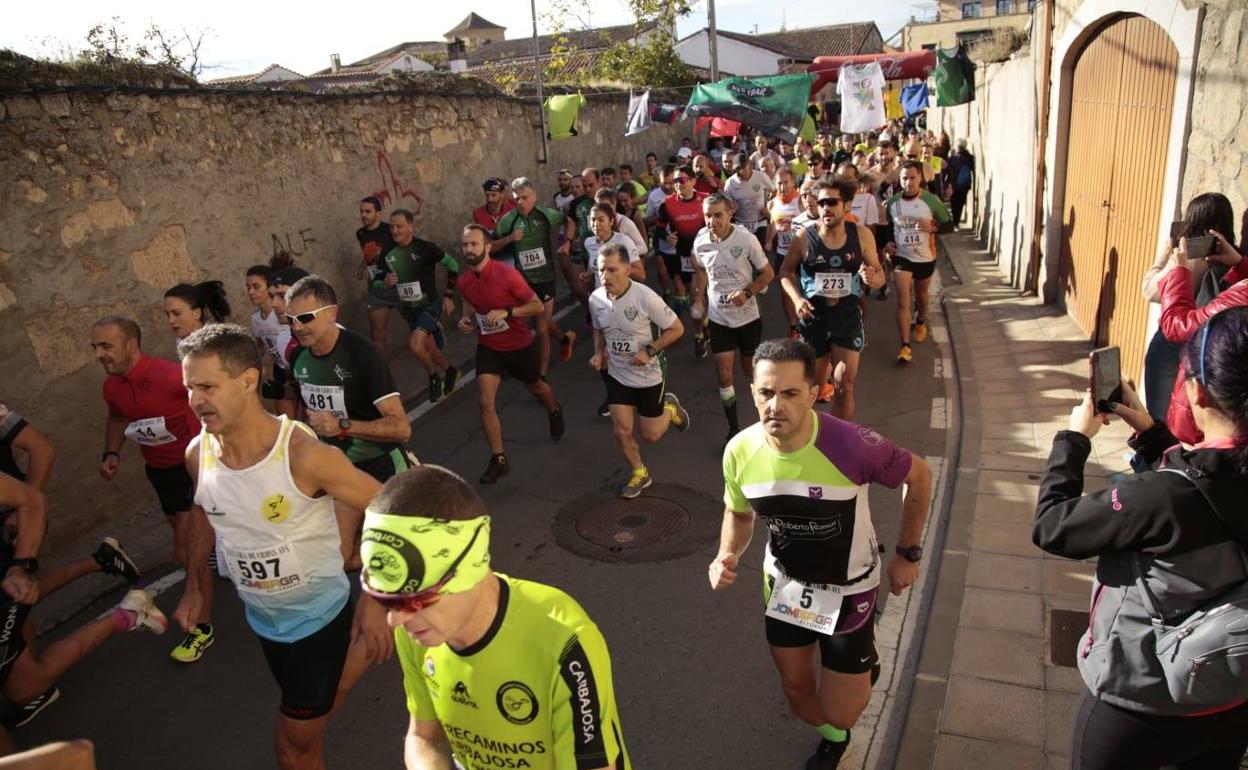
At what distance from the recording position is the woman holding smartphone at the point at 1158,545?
2.10 metres

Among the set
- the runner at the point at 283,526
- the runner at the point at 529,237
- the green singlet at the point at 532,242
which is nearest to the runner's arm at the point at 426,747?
the runner at the point at 283,526

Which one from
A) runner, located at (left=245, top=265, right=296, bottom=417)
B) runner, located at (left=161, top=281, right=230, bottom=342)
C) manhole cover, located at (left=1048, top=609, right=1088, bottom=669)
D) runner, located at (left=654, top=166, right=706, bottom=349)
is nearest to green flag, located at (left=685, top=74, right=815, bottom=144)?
runner, located at (left=654, top=166, right=706, bottom=349)

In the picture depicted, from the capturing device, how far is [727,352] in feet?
24.0

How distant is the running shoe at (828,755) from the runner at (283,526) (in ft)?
5.97

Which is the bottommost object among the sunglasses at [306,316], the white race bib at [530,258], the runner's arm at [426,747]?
the runner's arm at [426,747]

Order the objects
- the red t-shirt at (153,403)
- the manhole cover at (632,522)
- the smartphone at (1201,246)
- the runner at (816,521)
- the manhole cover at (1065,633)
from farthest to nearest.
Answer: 1. the manhole cover at (632,522)
2. the red t-shirt at (153,403)
3. the smartphone at (1201,246)
4. the manhole cover at (1065,633)
5. the runner at (816,521)

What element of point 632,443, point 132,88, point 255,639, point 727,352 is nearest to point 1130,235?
point 727,352

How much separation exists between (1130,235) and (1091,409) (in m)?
6.03

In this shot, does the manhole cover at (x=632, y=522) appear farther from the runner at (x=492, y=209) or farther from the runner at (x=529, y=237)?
the runner at (x=492, y=209)

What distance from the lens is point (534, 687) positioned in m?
2.09

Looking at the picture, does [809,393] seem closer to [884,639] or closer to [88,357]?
[884,639]

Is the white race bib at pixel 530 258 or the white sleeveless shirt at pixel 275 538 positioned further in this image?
the white race bib at pixel 530 258

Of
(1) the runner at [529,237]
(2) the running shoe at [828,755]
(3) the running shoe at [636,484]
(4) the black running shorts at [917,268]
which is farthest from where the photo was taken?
(1) the runner at [529,237]

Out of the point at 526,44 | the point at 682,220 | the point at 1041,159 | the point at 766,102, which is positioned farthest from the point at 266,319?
the point at 526,44
